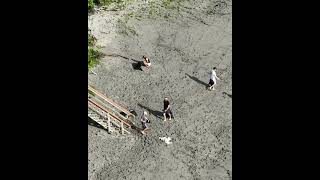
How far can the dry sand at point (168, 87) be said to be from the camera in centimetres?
1995

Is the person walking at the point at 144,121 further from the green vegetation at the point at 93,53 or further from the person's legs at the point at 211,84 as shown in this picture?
the green vegetation at the point at 93,53

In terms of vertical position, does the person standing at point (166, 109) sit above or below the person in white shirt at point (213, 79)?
below

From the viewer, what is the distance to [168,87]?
24.2 m

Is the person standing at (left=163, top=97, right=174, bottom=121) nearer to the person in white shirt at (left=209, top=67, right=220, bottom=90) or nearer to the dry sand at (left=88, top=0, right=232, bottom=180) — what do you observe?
the dry sand at (left=88, top=0, right=232, bottom=180)

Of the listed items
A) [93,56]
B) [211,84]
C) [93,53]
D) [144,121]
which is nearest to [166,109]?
[144,121]

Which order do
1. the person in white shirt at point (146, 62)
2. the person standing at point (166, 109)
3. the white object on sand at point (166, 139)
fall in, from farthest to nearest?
the person in white shirt at point (146, 62), the person standing at point (166, 109), the white object on sand at point (166, 139)

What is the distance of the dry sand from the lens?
20.0 metres

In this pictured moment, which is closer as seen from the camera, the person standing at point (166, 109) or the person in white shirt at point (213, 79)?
the person standing at point (166, 109)

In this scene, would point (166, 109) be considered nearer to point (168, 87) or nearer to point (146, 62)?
point (168, 87)

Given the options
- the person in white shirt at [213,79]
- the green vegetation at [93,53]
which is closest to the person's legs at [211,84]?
the person in white shirt at [213,79]

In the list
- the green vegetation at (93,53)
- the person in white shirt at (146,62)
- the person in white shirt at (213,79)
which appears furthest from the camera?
the green vegetation at (93,53)

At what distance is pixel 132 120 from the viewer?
22.2 meters
